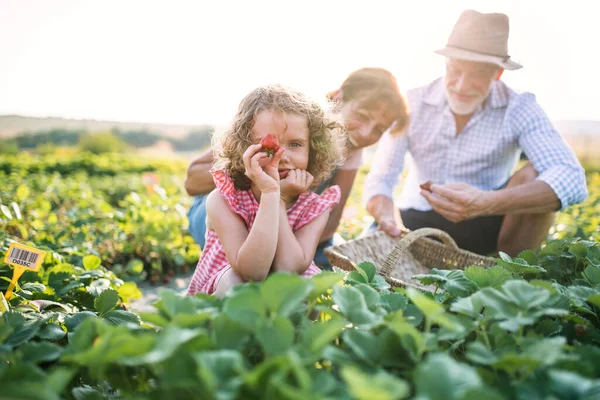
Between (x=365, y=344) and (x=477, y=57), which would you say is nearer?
(x=365, y=344)

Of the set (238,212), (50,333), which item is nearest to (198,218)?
(238,212)

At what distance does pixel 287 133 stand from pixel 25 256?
87 cm

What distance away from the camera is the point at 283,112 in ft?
5.29

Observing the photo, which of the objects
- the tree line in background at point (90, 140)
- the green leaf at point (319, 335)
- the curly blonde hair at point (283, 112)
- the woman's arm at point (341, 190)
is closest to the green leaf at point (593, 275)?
the green leaf at point (319, 335)

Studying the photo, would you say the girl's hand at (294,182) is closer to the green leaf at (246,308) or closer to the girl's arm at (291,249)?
the girl's arm at (291,249)

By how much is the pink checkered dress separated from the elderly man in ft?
2.55

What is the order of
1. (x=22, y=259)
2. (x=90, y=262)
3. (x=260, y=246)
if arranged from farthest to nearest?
(x=90, y=262), (x=260, y=246), (x=22, y=259)

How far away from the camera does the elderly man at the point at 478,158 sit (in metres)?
2.37

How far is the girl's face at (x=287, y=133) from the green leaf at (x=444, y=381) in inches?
43.1

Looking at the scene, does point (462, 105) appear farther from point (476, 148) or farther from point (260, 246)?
point (260, 246)

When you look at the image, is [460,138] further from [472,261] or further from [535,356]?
[535,356]

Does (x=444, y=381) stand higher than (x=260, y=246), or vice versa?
(x=444, y=381)

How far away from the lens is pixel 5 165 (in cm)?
709

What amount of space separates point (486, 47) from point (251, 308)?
2.23 metres
